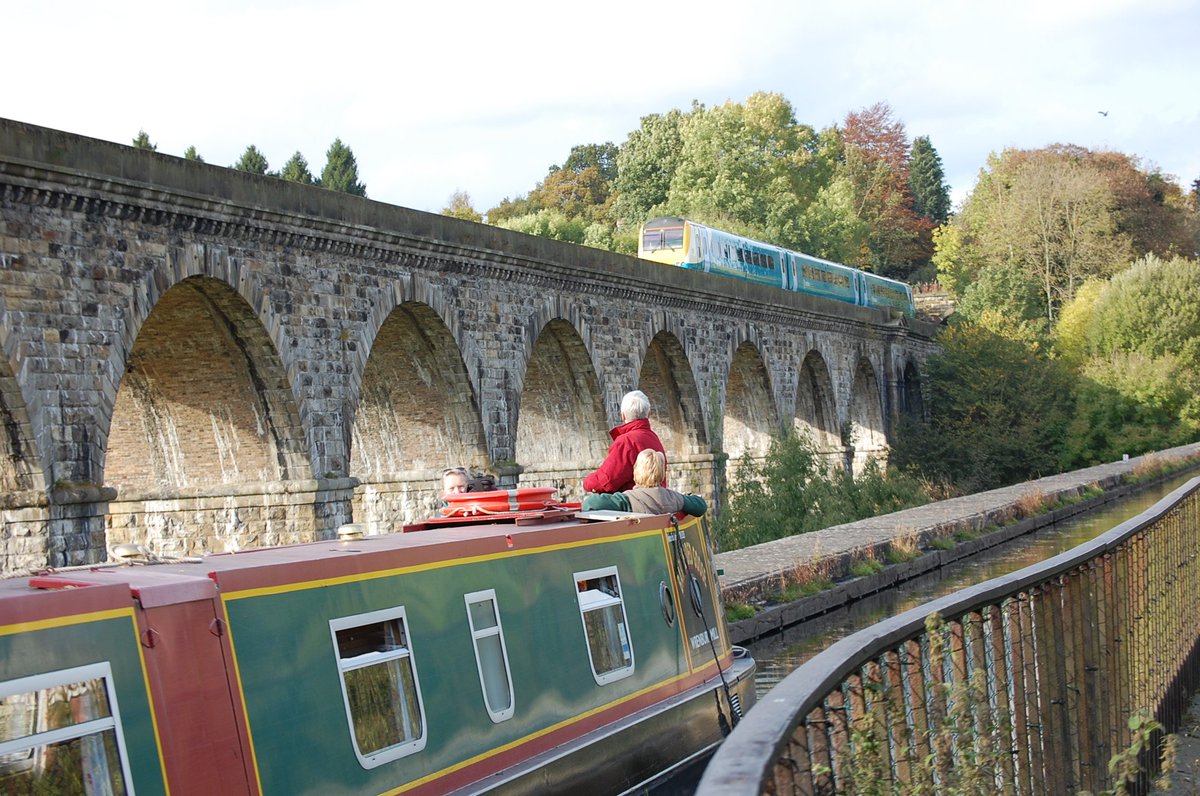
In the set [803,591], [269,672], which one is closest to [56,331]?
[803,591]

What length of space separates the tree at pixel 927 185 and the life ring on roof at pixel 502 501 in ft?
244

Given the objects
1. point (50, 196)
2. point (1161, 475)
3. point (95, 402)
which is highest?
point (50, 196)

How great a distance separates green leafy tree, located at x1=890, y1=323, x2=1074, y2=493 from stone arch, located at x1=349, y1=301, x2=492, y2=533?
17.5 meters

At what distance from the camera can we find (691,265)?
31344 mm

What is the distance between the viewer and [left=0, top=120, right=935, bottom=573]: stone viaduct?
11.4m

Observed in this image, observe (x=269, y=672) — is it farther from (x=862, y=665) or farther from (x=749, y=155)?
(x=749, y=155)

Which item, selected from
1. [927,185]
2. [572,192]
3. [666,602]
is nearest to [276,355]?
[666,602]

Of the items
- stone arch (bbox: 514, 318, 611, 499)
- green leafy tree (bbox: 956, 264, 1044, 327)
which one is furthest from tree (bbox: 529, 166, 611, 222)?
stone arch (bbox: 514, 318, 611, 499)

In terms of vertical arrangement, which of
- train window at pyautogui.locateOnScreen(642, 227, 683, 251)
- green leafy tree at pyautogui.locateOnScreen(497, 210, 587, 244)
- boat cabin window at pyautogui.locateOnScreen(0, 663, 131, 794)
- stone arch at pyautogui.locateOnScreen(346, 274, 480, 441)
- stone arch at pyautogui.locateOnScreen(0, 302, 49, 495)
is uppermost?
green leafy tree at pyautogui.locateOnScreen(497, 210, 587, 244)

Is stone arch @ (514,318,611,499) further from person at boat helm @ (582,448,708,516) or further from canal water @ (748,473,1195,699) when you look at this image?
person at boat helm @ (582,448,708,516)

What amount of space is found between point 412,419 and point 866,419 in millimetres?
20886

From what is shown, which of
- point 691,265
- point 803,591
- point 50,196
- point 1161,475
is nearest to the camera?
point 50,196

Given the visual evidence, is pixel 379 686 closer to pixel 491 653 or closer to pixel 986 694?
pixel 491 653

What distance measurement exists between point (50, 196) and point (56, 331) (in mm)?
1069
